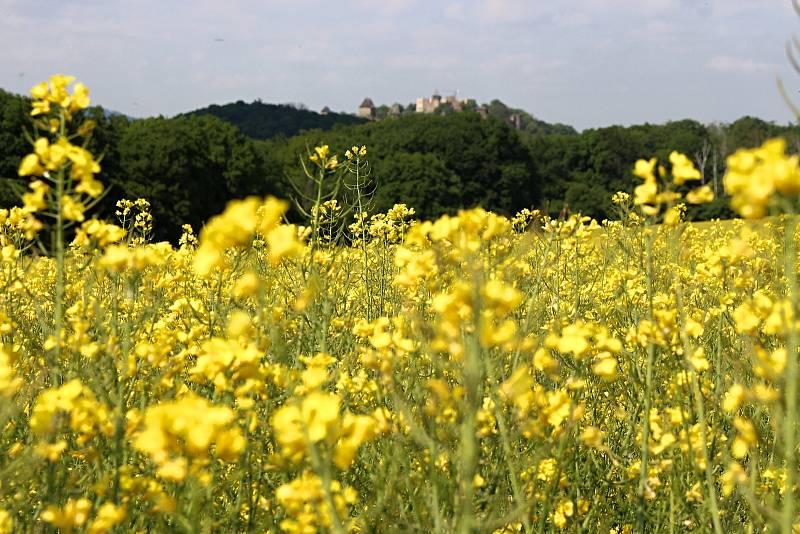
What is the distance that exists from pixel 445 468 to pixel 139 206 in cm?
566

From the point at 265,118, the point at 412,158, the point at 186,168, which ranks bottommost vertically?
the point at 186,168

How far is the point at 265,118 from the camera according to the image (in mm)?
101125

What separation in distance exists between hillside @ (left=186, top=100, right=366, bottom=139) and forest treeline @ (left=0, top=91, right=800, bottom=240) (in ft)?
141

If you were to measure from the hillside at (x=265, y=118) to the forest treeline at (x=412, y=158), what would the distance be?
141 feet

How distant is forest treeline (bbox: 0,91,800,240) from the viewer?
31547mm

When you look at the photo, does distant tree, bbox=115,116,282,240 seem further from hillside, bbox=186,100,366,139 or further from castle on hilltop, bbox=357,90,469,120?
castle on hilltop, bbox=357,90,469,120

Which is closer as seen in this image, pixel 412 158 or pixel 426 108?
pixel 412 158

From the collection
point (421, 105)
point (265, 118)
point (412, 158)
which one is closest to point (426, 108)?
point (421, 105)

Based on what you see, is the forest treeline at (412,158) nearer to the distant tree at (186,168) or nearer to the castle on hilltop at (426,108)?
the distant tree at (186,168)

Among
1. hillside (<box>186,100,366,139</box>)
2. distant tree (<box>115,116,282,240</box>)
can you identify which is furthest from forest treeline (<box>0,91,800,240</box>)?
hillside (<box>186,100,366,139</box>)

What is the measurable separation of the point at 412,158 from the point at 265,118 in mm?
61444

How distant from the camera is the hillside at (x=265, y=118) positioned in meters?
97.2

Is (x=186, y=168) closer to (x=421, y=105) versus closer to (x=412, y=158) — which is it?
(x=412, y=158)

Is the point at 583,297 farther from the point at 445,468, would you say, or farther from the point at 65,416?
the point at 65,416
